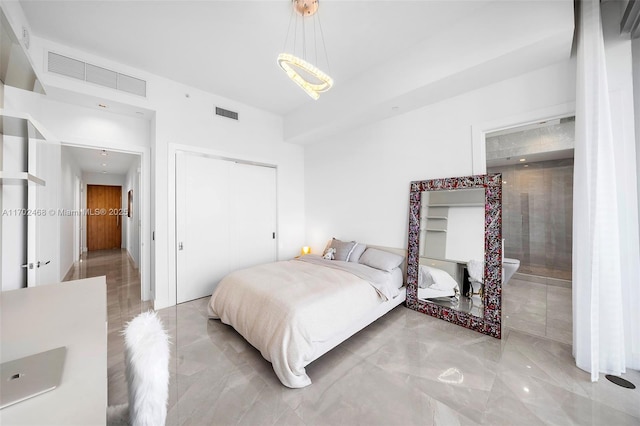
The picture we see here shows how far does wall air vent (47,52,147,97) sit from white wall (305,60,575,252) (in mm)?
2853

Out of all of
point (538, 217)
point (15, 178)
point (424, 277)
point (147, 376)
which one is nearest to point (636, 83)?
point (538, 217)

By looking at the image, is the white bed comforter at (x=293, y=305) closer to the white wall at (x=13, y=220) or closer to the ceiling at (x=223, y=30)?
the white wall at (x=13, y=220)

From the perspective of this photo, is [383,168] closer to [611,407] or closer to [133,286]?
[611,407]

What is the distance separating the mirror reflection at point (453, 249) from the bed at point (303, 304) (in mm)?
390

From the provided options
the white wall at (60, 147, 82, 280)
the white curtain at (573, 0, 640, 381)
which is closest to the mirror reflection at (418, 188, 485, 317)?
the white curtain at (573, 0, 640, 381)

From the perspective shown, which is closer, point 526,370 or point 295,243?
point 526,370

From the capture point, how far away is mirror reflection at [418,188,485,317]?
272cm

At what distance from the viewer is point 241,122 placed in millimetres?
4043

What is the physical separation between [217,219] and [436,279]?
3.32 m

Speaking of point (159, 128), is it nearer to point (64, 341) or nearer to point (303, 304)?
point (303, 304)

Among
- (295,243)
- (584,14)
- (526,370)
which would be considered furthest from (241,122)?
(526,370)

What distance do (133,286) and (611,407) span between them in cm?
557

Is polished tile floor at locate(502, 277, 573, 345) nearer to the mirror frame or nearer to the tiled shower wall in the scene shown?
the tiled shower wall

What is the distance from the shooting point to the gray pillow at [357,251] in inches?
139
